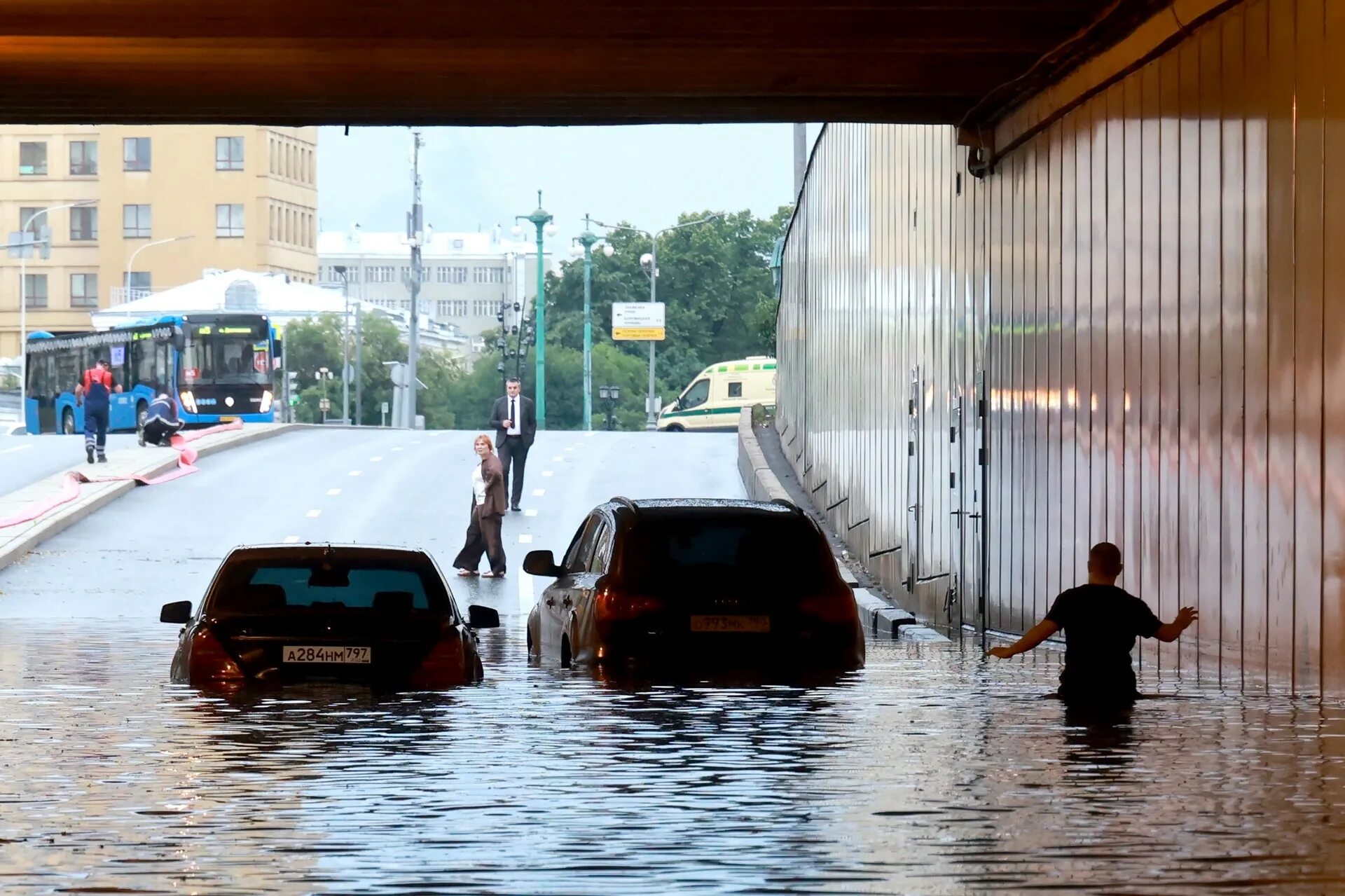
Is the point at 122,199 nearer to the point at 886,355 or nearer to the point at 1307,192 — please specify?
the point at 886,355

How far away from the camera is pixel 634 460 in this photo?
41375 mm

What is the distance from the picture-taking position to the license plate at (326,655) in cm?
1145

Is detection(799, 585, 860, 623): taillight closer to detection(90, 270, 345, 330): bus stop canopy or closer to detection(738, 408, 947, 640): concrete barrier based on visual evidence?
detection(738, 408, 947, 640): concrete barrier

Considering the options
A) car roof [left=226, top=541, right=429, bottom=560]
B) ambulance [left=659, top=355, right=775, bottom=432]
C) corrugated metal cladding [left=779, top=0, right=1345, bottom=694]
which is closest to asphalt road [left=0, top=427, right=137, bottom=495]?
corrugated metal cladding [left=779, top=0, right=1345, bottom=694]

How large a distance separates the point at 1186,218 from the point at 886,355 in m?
12.4

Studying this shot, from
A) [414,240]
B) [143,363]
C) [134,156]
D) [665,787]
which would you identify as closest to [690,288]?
[134,156]

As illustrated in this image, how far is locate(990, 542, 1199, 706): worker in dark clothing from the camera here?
10.9m

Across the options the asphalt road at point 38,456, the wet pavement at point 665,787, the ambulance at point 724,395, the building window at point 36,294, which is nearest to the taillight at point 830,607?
the wet pavement at point 665,787

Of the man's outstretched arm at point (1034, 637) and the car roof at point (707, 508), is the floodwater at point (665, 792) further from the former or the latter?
the car roof at point (707, 508)

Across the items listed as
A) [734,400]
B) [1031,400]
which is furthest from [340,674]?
[734,400]

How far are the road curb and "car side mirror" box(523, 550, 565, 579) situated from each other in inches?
538

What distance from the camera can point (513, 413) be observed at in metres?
30.6

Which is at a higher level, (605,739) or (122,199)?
(122,199)

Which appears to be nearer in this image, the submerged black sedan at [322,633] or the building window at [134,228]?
the submerged black sedan at [322,633]
